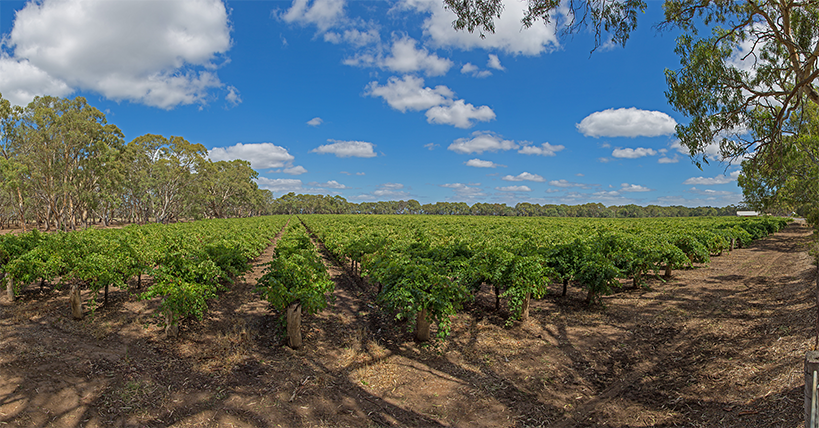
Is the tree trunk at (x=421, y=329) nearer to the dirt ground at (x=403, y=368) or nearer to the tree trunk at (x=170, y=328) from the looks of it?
the dirt ground at (x=403, y=368)

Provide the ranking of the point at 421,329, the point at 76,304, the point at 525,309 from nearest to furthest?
the point at 421,329 → the point at 76,304 → the point at 525,309

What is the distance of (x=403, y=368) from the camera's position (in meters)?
7.25

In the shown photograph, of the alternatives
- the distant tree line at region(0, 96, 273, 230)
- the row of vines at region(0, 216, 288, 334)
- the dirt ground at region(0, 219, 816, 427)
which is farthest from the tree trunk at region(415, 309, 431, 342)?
the distant tree line at region(0, 96, 273, 230)

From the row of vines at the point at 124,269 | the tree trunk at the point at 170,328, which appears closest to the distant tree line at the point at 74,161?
the row of vines at the point at 124,269

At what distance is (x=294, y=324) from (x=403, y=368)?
8.82ft

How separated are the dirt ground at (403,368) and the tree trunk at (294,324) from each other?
0.21 m

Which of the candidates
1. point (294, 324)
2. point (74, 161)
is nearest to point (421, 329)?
point (294, 324)

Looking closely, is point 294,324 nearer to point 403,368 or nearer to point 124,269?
point 403,368

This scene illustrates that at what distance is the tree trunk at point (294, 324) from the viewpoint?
782 centimetres

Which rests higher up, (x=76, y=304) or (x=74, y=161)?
(x=74, y=161)

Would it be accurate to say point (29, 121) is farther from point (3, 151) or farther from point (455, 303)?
point (455, 303)

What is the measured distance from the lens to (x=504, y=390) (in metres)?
6.51

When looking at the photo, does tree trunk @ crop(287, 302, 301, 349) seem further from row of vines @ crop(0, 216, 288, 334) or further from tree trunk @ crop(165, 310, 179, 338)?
tree trunk @ crop(165, 310, 179, 338)

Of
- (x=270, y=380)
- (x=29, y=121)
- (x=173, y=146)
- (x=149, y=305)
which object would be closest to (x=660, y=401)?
(x=270, y=380)
